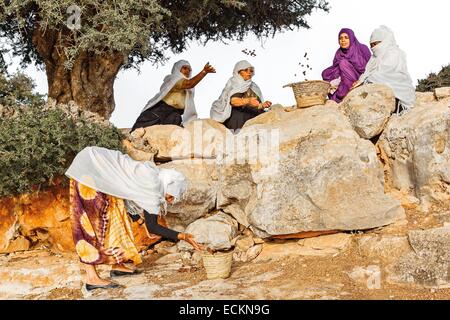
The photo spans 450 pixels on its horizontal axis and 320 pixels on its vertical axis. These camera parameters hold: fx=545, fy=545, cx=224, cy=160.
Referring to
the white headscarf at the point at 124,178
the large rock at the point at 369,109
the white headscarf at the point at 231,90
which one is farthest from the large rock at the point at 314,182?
the white headscarf at the point at 231,90

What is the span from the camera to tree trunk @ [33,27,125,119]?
1176 cm

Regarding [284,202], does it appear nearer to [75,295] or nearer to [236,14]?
[75,295]

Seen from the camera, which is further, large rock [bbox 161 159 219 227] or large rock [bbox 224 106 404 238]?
large rock [bbox 161 159 219 227]

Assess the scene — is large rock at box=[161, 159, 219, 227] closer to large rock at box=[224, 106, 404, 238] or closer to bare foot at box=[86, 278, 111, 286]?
large rock at box=[224, 106, 404, 238]

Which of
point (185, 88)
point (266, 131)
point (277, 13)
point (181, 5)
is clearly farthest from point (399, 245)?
point (277, 13)

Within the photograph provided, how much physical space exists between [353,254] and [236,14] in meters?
8.70

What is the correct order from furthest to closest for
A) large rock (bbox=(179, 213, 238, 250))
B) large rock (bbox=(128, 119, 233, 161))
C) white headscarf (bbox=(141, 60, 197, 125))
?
white headscarf (bbox=(141, 60, 197, 125)) → large rock (bbox=(128, 119, 233, 161)) → large rock (bbox=(179, 213, 238, 250))

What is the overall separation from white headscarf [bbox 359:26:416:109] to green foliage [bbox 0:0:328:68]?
308 cm

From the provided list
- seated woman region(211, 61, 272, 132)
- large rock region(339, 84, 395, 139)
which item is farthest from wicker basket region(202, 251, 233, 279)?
seated woman region(211, 61, 272, 132)

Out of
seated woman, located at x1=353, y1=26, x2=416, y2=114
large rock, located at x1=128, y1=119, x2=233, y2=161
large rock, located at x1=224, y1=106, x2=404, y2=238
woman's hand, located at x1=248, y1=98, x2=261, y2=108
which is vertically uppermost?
seated woman, located at x1=353, y1=26, x2=416, y2=114

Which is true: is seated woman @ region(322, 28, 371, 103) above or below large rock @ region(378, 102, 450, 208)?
above

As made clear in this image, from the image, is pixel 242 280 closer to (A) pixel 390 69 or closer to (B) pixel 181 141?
(B) pixel 181 141

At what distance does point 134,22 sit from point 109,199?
15.8ft

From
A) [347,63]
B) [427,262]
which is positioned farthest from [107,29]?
[427,262]
